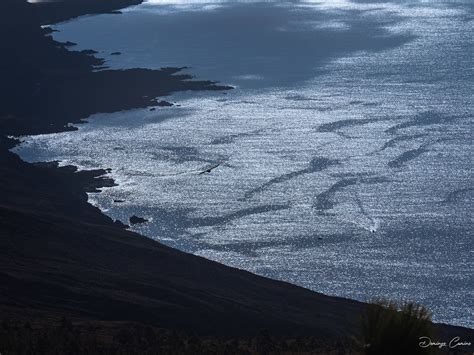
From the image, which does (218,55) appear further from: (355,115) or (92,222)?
(92,222)

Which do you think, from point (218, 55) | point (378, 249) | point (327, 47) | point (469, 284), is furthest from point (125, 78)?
point (469, 284)

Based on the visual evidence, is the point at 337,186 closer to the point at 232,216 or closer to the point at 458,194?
the point at 458,194

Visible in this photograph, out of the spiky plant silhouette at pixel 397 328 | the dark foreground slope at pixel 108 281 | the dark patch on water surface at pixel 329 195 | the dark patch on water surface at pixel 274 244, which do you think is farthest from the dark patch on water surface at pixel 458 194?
the spiky plant silhouette at pixel 397 328

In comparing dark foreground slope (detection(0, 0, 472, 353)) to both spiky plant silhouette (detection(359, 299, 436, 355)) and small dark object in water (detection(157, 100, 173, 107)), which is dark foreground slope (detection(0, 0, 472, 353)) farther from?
small dark object in water (detection(157, 100, 173, 107))

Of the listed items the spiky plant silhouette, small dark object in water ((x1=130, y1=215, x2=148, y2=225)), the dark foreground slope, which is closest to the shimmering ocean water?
small dark object in water ((x1=130, y1=215, x2=148, y2=225))

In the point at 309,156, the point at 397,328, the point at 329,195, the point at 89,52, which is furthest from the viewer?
the point at 89,52

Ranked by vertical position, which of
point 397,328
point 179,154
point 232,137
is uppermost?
point 397,328

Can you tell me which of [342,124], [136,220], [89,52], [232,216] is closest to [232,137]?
[342,124]
